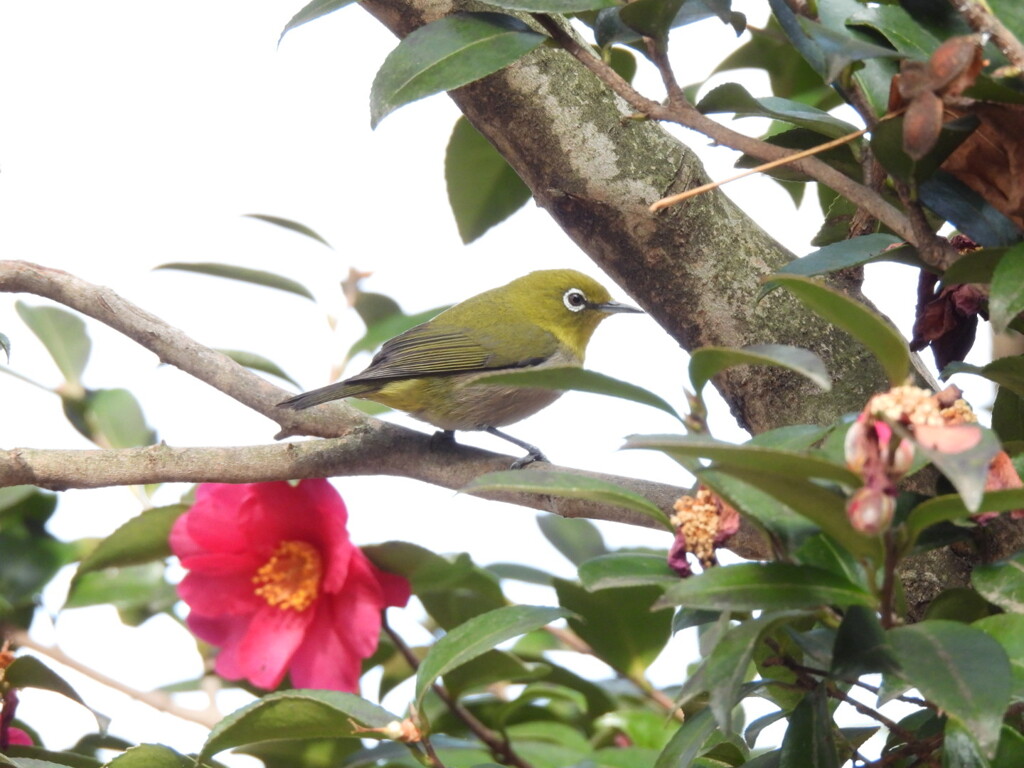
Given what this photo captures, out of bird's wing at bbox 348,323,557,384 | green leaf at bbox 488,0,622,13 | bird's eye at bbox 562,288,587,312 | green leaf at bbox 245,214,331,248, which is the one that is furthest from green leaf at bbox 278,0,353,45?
bird's eye at bbox 562,288,587,312

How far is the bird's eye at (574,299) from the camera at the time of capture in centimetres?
374

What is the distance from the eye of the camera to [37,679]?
1735 mm

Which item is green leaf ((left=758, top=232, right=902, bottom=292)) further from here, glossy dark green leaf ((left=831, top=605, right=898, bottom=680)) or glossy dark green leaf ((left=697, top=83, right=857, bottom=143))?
glossy dark green leaf ((left=831, top=605, right=898, bottom=680))

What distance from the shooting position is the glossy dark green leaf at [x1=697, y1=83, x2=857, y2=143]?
133 centimetres

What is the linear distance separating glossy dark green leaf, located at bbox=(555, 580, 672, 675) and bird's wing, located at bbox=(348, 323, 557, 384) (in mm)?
1063

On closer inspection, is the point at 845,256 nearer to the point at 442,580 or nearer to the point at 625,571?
the point at 625,571

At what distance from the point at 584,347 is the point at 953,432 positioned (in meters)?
3.05

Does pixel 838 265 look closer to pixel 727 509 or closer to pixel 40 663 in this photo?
pixel 727 509

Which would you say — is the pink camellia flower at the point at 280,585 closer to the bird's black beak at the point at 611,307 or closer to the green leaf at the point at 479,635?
the green leaf at the point at 479,635

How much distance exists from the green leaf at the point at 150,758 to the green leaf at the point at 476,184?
1.14m

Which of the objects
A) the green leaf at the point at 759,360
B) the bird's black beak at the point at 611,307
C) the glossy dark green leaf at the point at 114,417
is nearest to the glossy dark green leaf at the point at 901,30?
the green leaf at the point at 759,360

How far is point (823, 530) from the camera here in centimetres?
94

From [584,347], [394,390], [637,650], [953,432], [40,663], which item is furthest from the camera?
[584,347]

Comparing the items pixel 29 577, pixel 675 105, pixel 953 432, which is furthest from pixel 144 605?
pixel 953 432
